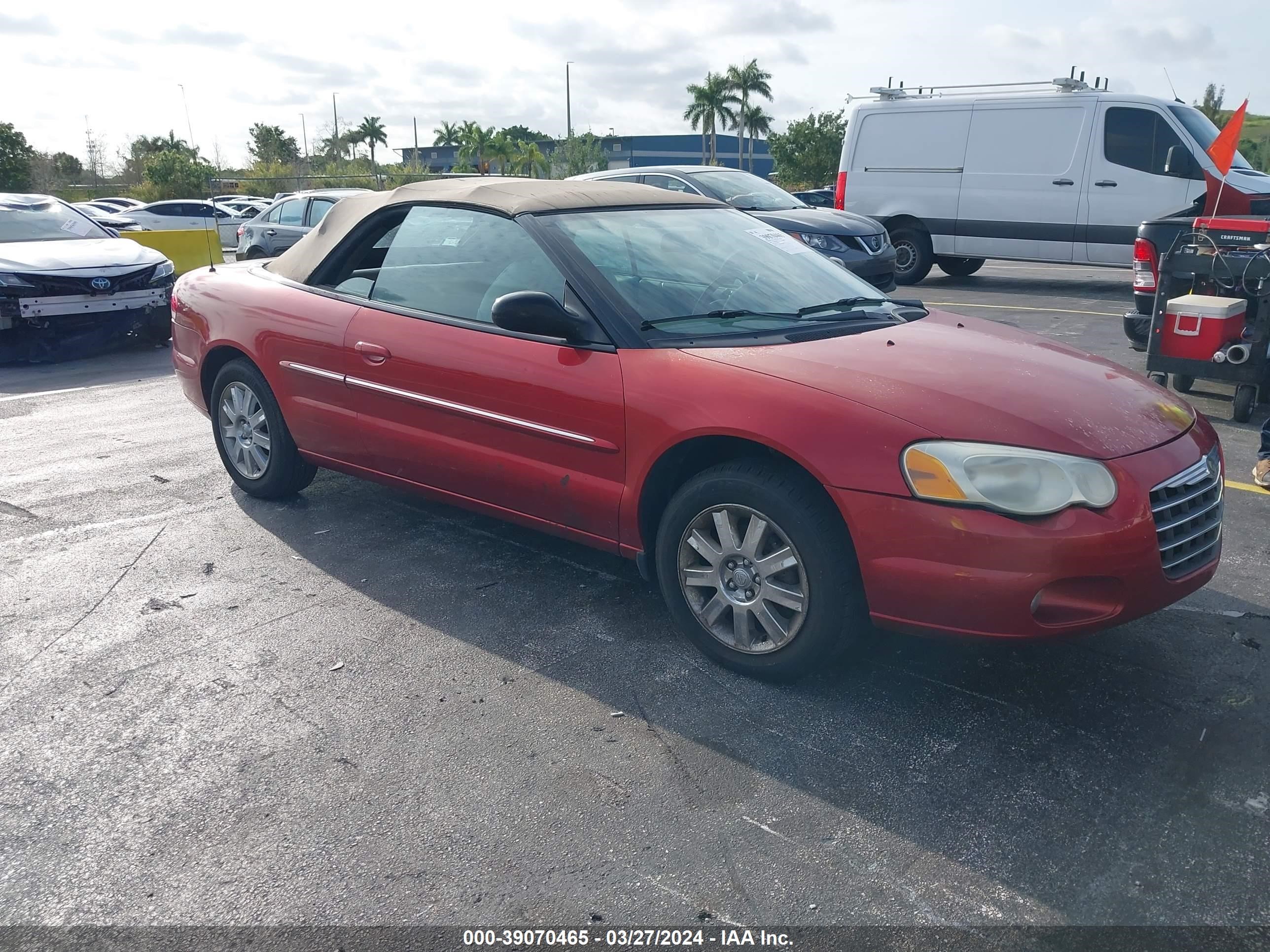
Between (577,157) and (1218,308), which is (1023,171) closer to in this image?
(1218,308)

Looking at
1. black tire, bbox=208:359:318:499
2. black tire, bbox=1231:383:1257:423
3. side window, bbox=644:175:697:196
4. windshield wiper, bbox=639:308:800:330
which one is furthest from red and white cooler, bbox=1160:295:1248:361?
side window, bbox=644:175:697:196

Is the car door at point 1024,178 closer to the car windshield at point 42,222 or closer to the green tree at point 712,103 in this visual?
the car windshield at point 42,222

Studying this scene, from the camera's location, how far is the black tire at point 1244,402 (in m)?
6.62

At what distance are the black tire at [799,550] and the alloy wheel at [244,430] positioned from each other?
99.7 inches

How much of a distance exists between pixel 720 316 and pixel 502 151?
65.0 metres

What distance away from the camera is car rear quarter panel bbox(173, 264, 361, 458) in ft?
14.8

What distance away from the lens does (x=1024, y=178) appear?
13234mm

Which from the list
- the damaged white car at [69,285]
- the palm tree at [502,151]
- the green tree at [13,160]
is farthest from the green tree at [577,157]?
the damaged white car at [69,285]

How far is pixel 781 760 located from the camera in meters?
2.92

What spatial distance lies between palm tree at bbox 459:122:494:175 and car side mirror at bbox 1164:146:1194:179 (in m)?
56.6

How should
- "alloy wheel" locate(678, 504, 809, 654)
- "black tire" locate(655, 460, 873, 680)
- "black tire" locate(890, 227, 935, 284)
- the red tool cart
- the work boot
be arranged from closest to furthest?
"black tire" locate(655, 460, 873, 680) < "alloy wheel" locate(678, 504, 809, 654) < the work boot < the red tool cart < "black tire" locate(890, 227, 935, 284)

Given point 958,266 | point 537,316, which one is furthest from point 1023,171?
point 537,316

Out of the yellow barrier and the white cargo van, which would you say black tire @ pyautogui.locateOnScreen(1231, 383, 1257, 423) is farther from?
the yellow barrier

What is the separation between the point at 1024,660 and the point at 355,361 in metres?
2.80
